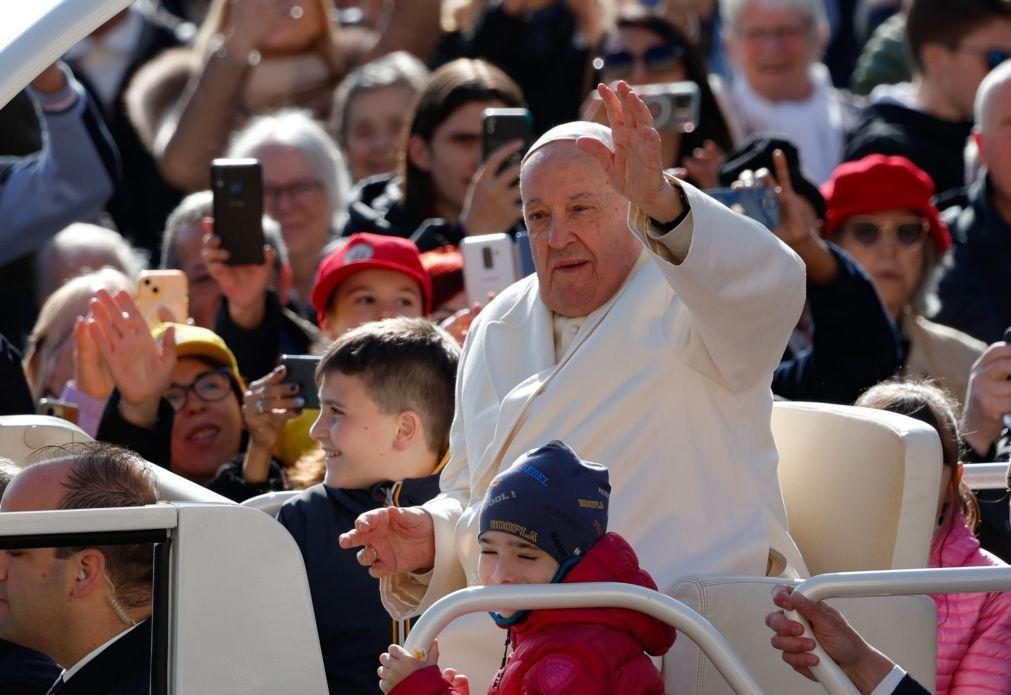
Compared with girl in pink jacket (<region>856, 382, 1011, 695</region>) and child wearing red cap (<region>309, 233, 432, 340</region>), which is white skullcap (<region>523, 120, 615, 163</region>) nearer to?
girl in pink jacket (<region>856, 382, 1011, 695</region>)

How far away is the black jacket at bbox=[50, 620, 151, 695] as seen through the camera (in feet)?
9.70

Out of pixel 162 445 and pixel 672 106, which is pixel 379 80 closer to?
pixel 672 106

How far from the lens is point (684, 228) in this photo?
357cm

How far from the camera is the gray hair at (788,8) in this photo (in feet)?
24.7

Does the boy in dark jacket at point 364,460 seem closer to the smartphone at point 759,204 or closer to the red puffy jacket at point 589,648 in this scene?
the red puffy jacket at point 589,648

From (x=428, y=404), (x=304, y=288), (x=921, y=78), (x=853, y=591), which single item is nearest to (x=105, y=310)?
(x=428, y=404)

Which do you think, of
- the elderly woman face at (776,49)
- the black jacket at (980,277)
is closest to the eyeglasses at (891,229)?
the black jacket at (980,277)

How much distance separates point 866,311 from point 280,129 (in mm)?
2523

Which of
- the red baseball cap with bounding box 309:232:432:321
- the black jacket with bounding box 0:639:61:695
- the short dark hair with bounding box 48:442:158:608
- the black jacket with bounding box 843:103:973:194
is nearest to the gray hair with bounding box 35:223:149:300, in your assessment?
the red baseball cap with bounding box 309:232:432:321

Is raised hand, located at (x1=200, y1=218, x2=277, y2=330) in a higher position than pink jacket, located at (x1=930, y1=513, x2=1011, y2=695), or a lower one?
higher

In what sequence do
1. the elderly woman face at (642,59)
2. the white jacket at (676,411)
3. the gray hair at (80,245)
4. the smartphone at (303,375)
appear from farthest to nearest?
the elderly woman face at (642,59), the gray hair at (80,245), the smartphone at (303,375), the white jacket at (676,411)

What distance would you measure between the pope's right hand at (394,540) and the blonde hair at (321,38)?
419cm

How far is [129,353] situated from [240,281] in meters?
0.77

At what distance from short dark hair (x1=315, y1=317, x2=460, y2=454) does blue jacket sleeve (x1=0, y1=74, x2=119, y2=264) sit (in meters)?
2.19
